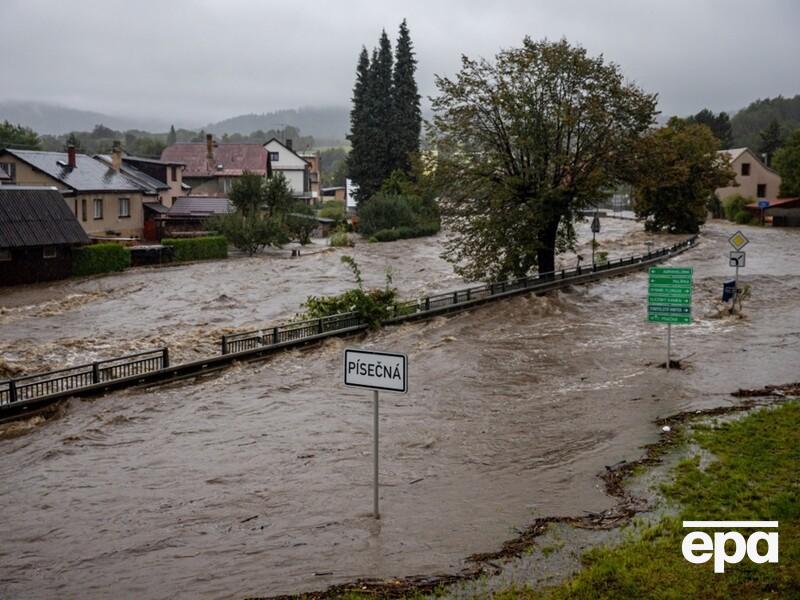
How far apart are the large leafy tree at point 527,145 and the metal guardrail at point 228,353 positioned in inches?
95.9

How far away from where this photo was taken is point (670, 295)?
76.7 ft

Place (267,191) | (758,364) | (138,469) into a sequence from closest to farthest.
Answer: (138,469), (758,364), (267,191)

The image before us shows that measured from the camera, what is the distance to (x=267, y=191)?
6481 cm

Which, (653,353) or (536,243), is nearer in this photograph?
(653,353)

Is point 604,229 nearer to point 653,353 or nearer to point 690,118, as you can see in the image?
point 690,118

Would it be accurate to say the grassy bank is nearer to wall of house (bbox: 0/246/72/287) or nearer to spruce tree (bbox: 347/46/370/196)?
wall of house (bbox: 0/246/72/287)

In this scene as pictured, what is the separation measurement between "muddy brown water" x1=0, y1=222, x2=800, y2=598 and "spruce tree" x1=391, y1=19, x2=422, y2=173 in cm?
5482

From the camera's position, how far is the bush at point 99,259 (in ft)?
157

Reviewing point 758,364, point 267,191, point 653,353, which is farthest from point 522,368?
point 267,191

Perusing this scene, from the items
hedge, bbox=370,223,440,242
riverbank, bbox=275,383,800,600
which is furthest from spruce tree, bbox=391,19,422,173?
riverbank, bbox=275,383,800,600

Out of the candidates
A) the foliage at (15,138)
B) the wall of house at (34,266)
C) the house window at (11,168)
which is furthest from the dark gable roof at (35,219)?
the foliage at (15,138)

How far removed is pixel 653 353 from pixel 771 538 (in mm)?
16220

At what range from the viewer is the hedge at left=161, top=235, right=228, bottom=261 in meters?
55.1

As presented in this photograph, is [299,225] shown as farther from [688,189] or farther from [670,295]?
[670,295]
